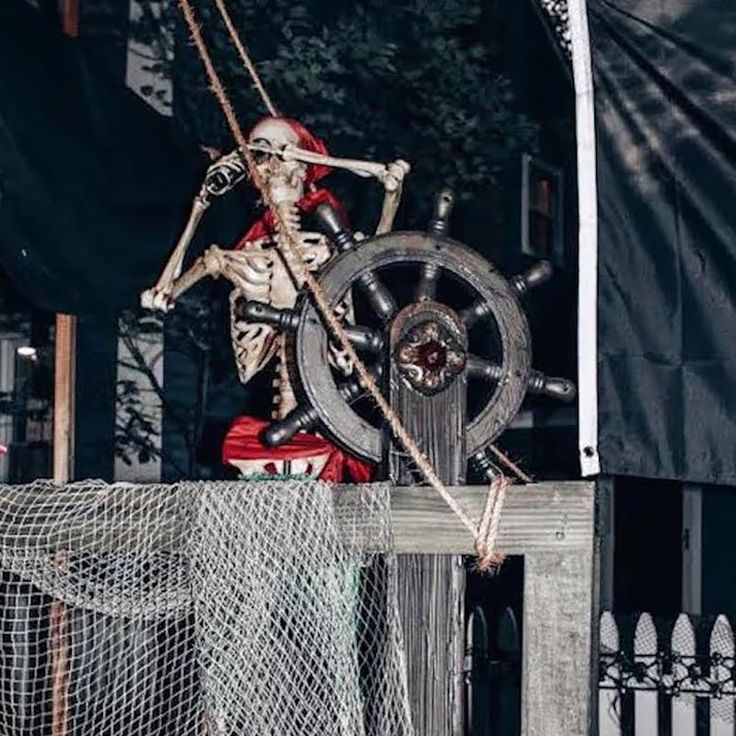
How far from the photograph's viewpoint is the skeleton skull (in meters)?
6.04

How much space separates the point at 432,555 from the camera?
187 inches

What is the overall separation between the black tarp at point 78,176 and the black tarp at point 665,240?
8.23 ft

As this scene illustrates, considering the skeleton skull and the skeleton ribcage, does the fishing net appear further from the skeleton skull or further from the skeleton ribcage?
the skeleton skull

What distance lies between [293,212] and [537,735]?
249 cm

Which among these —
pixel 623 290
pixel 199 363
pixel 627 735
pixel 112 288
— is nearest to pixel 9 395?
pixel 199 363

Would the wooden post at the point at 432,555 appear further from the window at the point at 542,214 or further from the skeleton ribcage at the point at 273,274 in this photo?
the window at the point at 542,214

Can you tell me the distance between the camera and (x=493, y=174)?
10.2 meters

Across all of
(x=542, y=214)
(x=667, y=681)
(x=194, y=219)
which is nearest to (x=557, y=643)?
(x=194, y=219)

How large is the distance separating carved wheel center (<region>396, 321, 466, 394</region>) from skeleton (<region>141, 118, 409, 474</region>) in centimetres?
90

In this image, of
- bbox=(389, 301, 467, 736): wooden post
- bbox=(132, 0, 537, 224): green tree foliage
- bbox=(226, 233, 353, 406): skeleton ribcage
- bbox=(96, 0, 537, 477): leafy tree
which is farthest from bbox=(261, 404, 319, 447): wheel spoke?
bbox=(132, 0, 537, 224): green tree foliage

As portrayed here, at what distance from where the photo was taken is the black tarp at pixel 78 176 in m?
6.31

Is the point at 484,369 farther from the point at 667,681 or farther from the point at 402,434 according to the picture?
the point at 667,681

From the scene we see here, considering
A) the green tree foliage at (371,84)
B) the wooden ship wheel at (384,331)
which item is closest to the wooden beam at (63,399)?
the wooden ship wheel at (384,331)

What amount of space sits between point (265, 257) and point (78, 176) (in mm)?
1138
